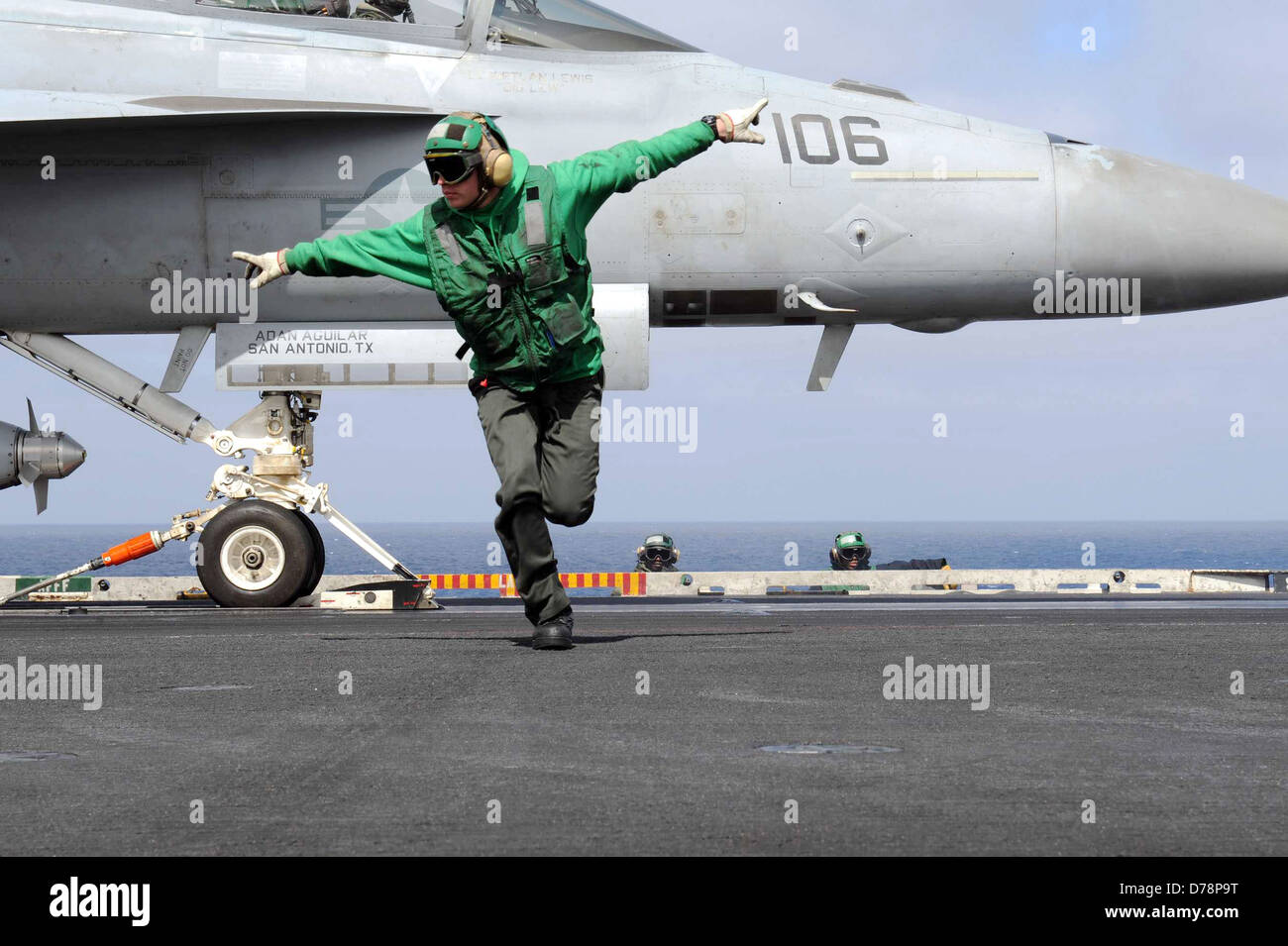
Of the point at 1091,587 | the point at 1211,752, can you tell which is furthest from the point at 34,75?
the point at 1091,587

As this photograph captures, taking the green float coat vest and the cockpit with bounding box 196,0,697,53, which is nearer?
the green float coat vest

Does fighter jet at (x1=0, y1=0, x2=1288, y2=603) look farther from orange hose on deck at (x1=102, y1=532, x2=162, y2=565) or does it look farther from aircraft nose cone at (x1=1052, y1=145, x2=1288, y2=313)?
orange hose on deck at (x1=102, y1=532, x2=162, y2=565)

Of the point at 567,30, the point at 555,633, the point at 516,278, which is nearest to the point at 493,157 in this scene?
the point at 516,278

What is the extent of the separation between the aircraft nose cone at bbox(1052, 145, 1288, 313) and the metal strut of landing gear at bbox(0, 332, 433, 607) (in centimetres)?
610

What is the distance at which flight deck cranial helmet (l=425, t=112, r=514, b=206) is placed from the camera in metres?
6.77

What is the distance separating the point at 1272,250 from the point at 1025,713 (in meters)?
7.72

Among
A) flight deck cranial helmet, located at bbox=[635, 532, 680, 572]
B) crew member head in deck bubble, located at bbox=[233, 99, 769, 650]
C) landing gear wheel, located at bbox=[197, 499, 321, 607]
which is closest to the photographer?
crew member head in deck bubble, located at bbox=[233, 99, 769, 650]

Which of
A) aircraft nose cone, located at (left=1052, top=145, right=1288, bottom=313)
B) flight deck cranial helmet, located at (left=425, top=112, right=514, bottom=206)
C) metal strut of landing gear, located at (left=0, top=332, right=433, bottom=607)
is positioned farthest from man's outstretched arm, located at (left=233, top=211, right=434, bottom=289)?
aircraft nose cone, located at (left=1052, top=145, right=1288, bottom=313)

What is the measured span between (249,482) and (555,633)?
586 centimetres

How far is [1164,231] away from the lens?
1128 cm

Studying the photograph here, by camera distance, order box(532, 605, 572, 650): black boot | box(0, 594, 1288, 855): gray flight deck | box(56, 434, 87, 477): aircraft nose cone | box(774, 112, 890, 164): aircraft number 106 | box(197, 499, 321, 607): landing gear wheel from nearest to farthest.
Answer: box(0, 594, 1288, 855): gray flight deck < box(532, 605, 572, 650): black boot < box(774, 112, 890, 164): aircraft number 106 < box(197, 499, 321, 607): landing gear wheel < box(56, 434, 87, 477): aircraft nose cone
